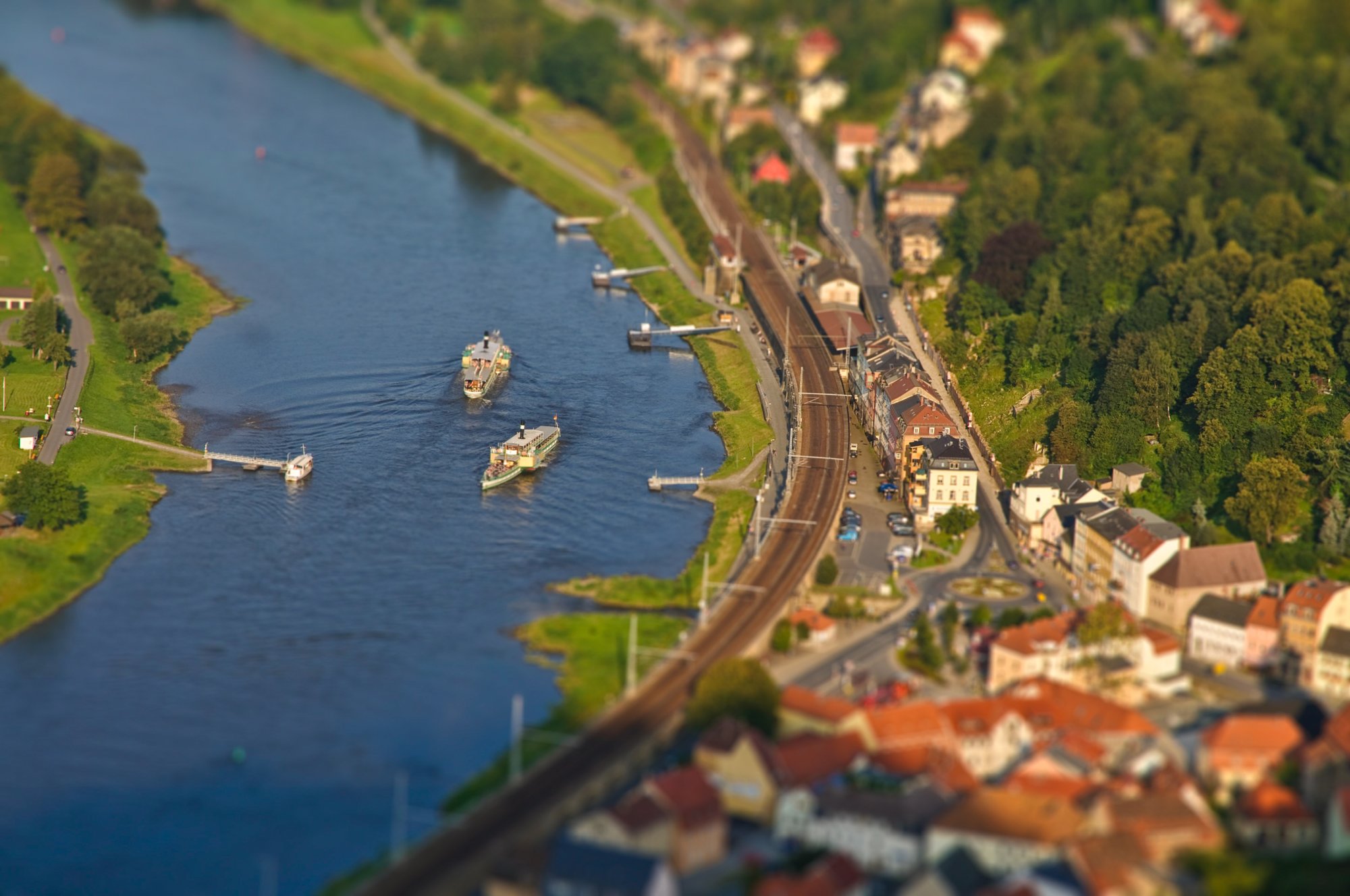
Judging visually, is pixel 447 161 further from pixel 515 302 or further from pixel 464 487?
pixel 464 487

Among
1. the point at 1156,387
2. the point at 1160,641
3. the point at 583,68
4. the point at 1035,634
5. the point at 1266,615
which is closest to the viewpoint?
the point at 1035,634

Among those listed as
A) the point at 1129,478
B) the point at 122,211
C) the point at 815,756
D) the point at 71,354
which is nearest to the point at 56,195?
the point at 122,211

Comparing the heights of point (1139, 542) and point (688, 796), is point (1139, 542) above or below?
above

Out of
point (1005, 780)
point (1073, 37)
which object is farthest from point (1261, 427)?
point (1073, 37)

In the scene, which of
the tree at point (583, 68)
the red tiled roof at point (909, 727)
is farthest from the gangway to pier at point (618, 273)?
the red tiled roof at point (909, 727)

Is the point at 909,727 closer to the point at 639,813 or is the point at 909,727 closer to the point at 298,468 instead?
the point at 639,813

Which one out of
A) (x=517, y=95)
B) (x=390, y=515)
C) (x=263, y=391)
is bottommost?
(x=390, y=515)
